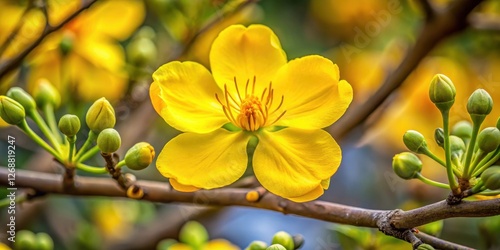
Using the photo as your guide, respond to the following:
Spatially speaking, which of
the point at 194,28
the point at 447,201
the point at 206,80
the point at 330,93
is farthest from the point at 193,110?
the point at 194,28

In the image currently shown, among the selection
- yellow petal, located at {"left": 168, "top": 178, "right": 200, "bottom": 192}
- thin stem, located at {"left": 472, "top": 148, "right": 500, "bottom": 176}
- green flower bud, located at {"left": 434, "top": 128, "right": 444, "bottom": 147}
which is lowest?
yellow petal, located at {"left": 168, "top": 178, "right": 200, "bottom": 192}

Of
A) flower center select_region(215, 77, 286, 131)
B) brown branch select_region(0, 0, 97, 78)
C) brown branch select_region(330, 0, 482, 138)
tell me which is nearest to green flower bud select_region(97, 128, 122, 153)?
flower center select_region(215, 77, 286, 131)

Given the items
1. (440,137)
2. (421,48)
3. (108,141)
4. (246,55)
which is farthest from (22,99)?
(421,48)

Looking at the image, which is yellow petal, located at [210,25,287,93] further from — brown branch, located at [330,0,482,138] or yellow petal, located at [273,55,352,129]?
brown branch, located at [330,0,482,138]

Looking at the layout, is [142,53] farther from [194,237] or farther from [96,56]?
[194,237]
